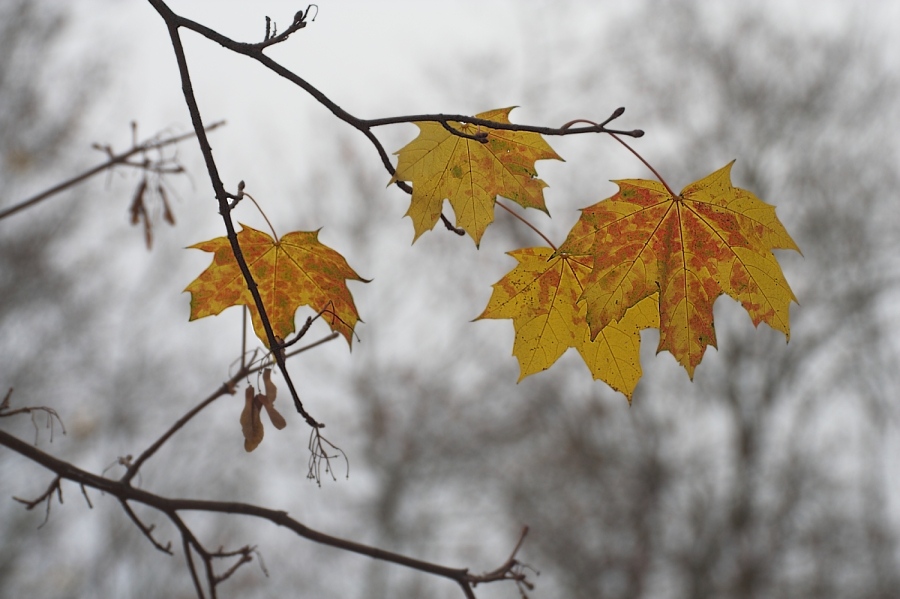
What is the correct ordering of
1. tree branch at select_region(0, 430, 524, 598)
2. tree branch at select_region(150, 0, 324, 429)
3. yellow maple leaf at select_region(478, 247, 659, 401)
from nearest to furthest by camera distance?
tree branch at select_region(150, 0, 324, 429) → tree branch at select_region(0, 430, 524, 598) → yellow maple leaf at select_region(478, 247, 659, 401)

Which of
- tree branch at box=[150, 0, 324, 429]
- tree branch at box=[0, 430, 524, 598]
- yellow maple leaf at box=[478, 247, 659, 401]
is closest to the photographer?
tree branch at box=[150, 0, 324, 429]

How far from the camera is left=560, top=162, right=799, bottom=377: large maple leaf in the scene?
123 cm

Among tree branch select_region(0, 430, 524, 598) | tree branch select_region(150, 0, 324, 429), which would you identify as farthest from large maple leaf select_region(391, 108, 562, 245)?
tree branch select_region(0, 430, 524, 598)

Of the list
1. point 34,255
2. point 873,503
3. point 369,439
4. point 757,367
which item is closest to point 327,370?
point 369,439

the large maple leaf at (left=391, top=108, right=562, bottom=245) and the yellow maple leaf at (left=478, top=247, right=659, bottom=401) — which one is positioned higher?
the large maple leaf at (left=391, top=108, right=562, bottom=245)

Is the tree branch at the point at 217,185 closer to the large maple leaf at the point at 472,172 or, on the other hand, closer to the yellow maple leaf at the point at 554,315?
the large maple leaf at the point at 472,172

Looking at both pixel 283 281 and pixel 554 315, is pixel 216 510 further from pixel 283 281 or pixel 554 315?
pixel 554 315

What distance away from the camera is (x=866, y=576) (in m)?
9.85

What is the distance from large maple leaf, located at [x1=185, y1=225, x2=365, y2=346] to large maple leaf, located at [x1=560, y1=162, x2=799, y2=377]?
393 millimetres

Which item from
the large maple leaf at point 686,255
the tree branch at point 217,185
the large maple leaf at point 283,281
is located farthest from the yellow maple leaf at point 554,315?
the tree branch at point 217,185

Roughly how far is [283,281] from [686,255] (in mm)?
665

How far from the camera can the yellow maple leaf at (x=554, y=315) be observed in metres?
1.34

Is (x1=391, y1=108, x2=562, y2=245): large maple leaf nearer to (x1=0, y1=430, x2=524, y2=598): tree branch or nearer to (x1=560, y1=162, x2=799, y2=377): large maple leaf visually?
(x1=560, y1=162, x2=799, y2=377): large maple leaf

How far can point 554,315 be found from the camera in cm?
140
